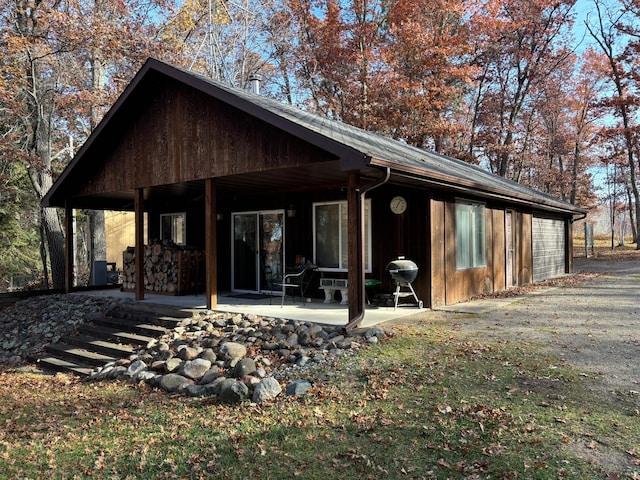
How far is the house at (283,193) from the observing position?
677 cm

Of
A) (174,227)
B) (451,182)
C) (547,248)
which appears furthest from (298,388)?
(547,248)

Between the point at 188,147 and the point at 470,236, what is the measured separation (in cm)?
579

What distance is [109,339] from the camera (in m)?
7.74

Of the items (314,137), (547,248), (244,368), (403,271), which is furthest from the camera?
(547,248)

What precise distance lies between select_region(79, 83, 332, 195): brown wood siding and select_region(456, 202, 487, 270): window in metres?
3.95

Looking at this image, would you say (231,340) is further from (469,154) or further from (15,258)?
(469,154)

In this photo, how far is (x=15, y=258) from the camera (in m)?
16.3

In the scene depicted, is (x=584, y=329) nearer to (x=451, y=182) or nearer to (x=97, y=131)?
(x=451, y=182)

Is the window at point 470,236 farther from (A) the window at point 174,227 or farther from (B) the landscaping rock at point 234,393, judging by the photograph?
(A) the window at point 174,227

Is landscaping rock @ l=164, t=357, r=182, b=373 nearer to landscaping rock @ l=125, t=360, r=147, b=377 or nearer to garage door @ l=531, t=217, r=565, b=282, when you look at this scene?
landscaping rock @ l=125, t=360, r=147, b=377

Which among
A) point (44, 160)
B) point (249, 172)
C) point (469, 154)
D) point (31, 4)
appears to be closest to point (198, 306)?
point (249, 172)

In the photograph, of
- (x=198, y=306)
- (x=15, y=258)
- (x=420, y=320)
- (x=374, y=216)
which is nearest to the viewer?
(x=420, y=320)

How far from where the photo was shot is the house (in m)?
6.77

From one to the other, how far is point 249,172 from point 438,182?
298cm
